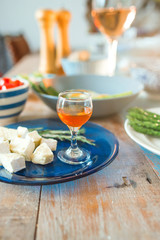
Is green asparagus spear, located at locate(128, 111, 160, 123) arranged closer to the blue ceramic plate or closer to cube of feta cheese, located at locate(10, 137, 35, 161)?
the blue ceramic plate

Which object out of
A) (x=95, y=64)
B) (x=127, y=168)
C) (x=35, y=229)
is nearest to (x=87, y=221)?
(x=35, y=229)

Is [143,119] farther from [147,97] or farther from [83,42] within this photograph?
[83,42]

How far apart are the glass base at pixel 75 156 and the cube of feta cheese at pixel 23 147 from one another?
0.08m

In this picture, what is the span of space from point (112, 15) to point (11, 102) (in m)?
0.69

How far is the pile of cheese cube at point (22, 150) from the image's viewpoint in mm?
557

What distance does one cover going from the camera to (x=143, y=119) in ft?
2.57

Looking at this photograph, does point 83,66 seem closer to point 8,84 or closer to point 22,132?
point 8,84

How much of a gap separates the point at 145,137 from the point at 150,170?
12 cm

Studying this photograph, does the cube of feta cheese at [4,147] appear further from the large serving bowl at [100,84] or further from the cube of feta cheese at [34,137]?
the large serving bowl at [100,84]

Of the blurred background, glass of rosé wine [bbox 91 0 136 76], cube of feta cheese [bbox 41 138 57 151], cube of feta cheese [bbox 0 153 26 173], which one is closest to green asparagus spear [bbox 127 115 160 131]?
cube of feta cheese [bbox 41 138 57 151]

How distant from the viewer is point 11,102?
0.88 m

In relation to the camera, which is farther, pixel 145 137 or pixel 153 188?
pixel 145 137

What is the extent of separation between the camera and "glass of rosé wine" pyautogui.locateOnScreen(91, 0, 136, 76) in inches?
47.4

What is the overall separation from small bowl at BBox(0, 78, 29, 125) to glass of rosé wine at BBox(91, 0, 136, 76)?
1.86 feet
